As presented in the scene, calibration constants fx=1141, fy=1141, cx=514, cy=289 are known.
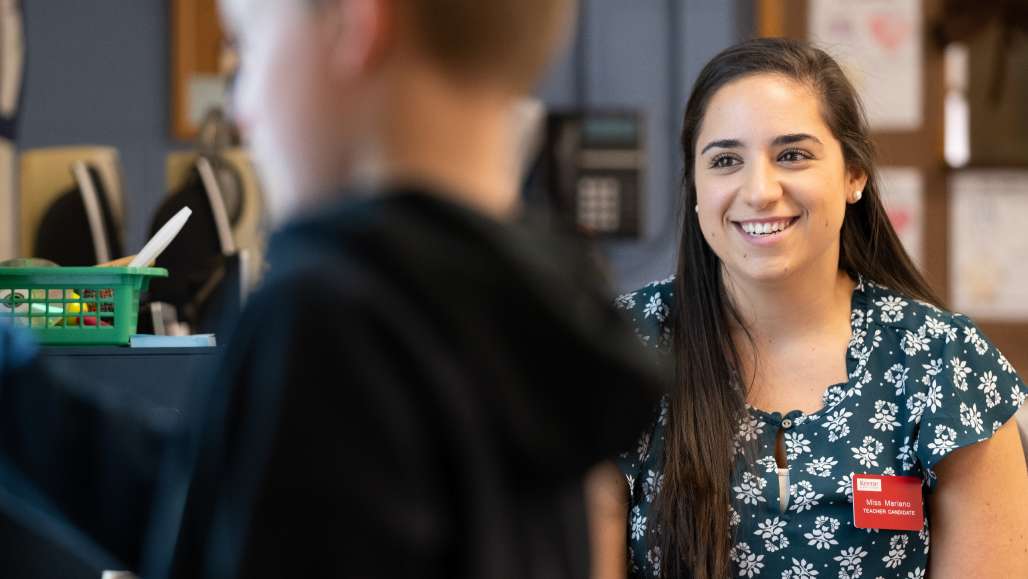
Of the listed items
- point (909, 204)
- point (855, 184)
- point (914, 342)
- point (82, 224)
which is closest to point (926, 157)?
point (909, 204)

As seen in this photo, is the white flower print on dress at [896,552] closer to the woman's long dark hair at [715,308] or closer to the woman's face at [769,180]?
the woman's long dark hair at [715,308]

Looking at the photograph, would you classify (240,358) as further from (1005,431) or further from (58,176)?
(58,176)

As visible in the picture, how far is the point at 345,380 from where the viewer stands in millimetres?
488

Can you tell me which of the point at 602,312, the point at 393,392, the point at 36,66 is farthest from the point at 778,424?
the point at 36,66

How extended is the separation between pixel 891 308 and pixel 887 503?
340mm

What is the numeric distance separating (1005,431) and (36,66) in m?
2.92

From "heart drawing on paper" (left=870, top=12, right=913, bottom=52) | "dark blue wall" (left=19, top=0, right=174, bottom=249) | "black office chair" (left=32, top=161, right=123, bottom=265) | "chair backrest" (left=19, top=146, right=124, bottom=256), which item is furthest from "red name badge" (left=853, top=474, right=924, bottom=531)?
"dark blue wall" (left=19, top=0, right=174, bottom=249)

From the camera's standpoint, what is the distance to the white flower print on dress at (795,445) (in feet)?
5.57

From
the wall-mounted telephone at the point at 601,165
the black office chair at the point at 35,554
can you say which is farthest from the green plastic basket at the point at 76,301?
the wall-mounted telephone at the point at 601,165

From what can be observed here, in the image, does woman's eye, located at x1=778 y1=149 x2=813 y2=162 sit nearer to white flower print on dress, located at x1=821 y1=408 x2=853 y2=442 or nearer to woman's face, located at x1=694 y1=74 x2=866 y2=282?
woman's face, located at x1=694 y1=74 x2=866 y2=282

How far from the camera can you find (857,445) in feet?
5.57

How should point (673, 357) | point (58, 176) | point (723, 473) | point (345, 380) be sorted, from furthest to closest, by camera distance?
point (58, 176) → point (673, 357) → point (723, 473) → point (345, 380)

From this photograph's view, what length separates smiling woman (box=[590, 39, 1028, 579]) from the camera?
5.45ft

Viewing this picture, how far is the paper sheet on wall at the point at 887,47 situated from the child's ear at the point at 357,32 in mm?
3259
